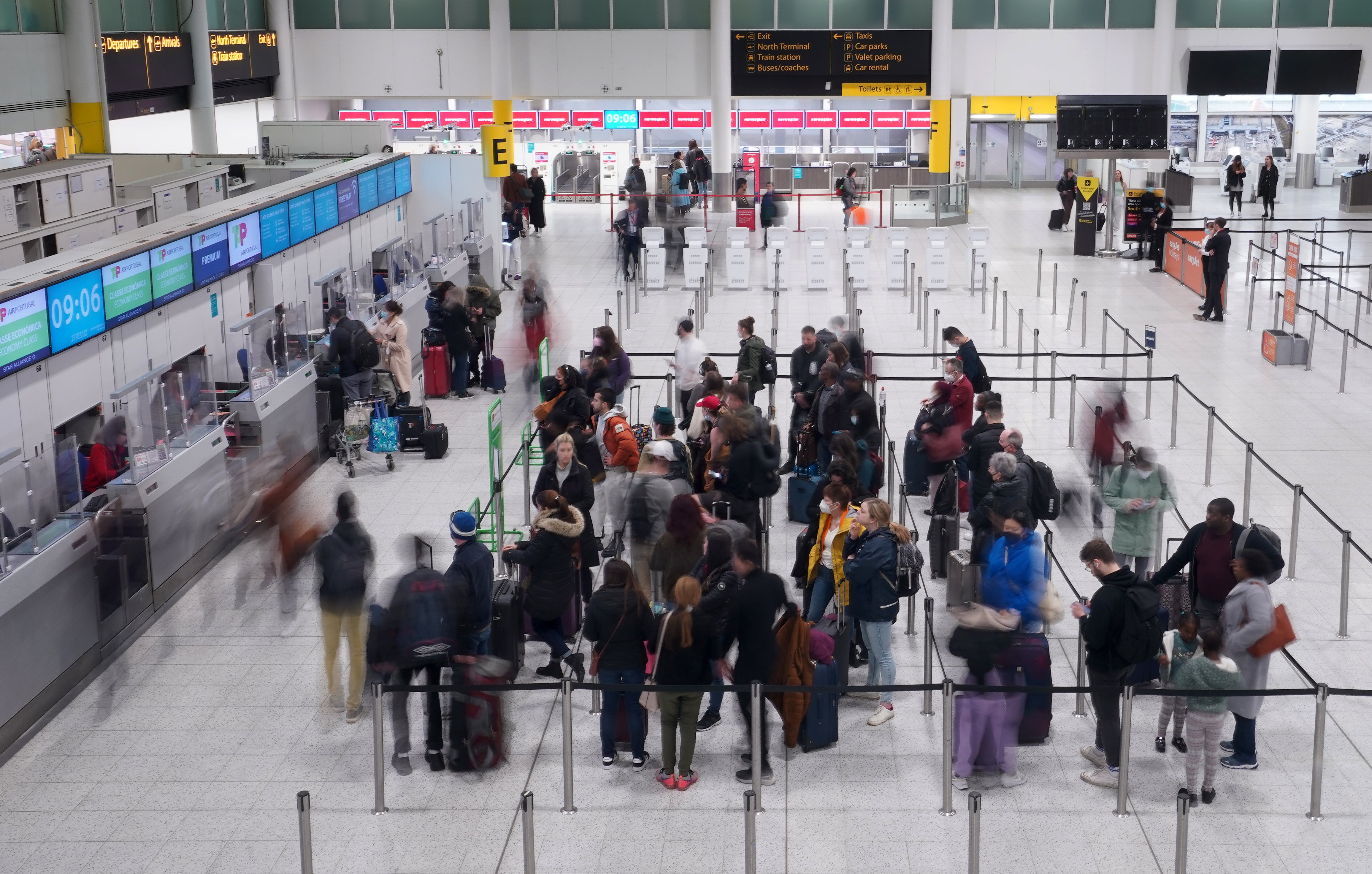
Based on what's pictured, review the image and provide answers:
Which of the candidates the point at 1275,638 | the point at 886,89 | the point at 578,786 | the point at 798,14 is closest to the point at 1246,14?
the point at 886,89

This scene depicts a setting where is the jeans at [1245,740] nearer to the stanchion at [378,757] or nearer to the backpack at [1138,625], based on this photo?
the backpack at [1138,625]

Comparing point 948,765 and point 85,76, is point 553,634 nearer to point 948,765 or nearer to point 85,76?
point 948,765

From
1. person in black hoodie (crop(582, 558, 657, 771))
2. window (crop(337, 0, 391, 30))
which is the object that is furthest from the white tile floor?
window (crop(337, 0, 391, 30))

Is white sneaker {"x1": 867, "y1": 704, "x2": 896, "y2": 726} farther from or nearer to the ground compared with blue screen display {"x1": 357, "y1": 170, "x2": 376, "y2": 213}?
nearer to the ground

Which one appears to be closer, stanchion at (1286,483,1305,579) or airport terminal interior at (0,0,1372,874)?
airport terminal interior at (0,0,1372,874)

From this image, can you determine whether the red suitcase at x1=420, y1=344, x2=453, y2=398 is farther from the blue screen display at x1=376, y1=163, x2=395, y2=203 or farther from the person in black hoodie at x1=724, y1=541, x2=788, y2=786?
the person in black hoodie at x1=724, y1=541, x2=788, y2=786

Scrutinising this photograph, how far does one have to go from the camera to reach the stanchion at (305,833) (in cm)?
598

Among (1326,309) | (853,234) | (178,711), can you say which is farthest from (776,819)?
(853,234)

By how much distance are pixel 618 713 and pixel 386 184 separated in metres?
14.0

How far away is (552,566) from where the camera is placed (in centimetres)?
862

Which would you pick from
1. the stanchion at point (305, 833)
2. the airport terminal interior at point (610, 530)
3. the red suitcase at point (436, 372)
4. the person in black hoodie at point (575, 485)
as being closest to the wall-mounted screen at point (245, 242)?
the airport terminal interior at point (610, 530)

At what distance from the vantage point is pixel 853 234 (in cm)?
3009

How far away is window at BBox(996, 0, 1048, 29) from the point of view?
34.5 meters

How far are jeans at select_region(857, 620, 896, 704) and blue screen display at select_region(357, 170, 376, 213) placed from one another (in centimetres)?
1246
